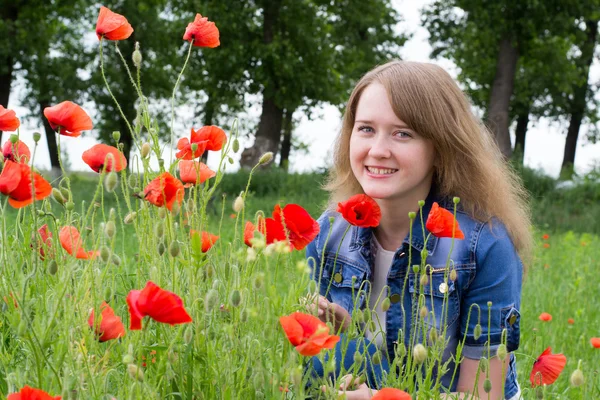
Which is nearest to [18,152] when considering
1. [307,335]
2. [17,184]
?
[17,184]

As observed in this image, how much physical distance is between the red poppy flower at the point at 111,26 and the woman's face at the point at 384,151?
29.4 inches

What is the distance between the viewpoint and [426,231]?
2.28m

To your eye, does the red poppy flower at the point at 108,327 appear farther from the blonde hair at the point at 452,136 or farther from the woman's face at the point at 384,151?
the blonde hair at the point at 452,136

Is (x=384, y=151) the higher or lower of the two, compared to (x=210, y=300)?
higher

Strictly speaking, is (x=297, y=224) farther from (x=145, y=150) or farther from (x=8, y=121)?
(x=8, y=121)

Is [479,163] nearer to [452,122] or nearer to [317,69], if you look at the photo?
[452,122]

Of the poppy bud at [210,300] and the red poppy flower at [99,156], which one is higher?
the red poppy flower at [99,156]

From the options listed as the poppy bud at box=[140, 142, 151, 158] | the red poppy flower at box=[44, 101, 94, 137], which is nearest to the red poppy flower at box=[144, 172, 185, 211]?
the poppy bud at box=[140, 142, 151, 158]

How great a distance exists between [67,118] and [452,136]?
1147mm

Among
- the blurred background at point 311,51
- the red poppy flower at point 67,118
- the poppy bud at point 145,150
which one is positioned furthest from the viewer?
the blurred background at point 311,51

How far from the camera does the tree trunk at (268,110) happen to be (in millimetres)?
13281

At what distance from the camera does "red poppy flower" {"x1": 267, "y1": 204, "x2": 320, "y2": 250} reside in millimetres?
1545

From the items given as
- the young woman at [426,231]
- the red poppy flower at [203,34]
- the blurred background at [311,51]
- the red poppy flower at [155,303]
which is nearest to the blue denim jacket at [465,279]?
the young woman at [426,231]

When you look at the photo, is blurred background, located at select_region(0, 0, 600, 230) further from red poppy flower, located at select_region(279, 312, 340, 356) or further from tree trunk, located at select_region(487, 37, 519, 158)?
red poppy flower, located at select_region(279, 312, 340, 356)
